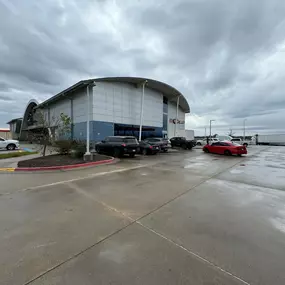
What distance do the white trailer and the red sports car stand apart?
41349mm

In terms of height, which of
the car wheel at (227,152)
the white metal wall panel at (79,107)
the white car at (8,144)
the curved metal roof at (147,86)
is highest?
the curved metal roof at (147,86)

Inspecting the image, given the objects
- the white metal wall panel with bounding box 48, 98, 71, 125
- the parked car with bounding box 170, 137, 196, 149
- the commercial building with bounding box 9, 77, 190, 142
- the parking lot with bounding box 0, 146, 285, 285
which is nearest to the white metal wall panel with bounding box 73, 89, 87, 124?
the commercial building with bounding box 9, 77, 190, 142

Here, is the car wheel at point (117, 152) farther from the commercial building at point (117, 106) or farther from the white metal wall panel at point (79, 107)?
the white metal wall panel at point (79, 107)

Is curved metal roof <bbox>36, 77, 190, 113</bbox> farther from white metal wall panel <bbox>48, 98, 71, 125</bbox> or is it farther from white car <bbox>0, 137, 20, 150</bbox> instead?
white car <bbox>0, 137, 20, 150</bbox>

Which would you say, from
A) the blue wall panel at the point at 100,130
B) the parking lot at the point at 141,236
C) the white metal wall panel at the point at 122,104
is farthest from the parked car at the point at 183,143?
the parking lot at the point at 141,236

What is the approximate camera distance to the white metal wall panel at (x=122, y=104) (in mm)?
25062

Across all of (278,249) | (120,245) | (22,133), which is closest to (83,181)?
(120,245)

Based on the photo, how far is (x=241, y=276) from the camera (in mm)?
2156

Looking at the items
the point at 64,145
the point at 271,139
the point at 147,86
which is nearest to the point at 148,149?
the point at 64,145

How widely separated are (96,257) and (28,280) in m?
0.80

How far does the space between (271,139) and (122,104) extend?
46548 mm

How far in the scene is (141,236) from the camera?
3.05 meters

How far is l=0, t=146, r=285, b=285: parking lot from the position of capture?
218cm

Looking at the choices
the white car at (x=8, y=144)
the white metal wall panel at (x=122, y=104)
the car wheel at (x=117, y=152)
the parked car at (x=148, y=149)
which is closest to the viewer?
the car wheel at (x=117, y=152)
